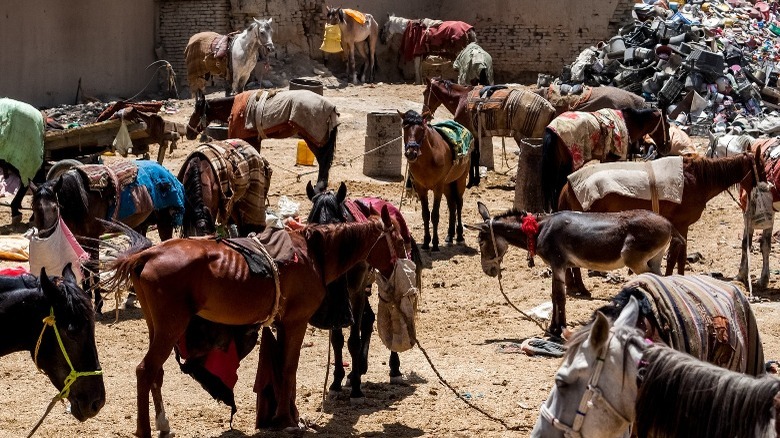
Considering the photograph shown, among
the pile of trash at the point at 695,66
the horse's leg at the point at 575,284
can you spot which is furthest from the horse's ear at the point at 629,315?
the pile of trash at the point at 695,66

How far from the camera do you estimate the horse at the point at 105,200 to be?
10.3m

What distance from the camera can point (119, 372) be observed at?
30.3ft

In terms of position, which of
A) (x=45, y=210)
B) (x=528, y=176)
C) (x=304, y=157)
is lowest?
(x=304, y=157)

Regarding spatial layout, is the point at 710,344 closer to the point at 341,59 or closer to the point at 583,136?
the point at 583,136

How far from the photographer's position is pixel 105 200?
10609 mm

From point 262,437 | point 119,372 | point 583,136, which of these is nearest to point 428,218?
point 583,136

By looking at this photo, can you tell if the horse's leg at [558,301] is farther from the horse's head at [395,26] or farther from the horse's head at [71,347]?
the horse's head at [395,26]

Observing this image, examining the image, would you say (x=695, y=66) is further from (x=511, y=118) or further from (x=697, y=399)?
(x=697, y=399)

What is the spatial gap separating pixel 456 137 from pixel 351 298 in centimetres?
600

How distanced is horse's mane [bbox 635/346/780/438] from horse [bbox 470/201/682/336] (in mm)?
5189

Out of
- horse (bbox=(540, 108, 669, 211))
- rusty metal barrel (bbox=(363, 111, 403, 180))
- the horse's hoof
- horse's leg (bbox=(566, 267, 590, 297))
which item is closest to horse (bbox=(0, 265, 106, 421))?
the horse's hoof

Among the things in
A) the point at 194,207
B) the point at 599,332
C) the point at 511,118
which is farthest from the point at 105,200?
the point at 511,118

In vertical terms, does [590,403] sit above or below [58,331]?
above

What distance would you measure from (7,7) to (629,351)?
20478mm
